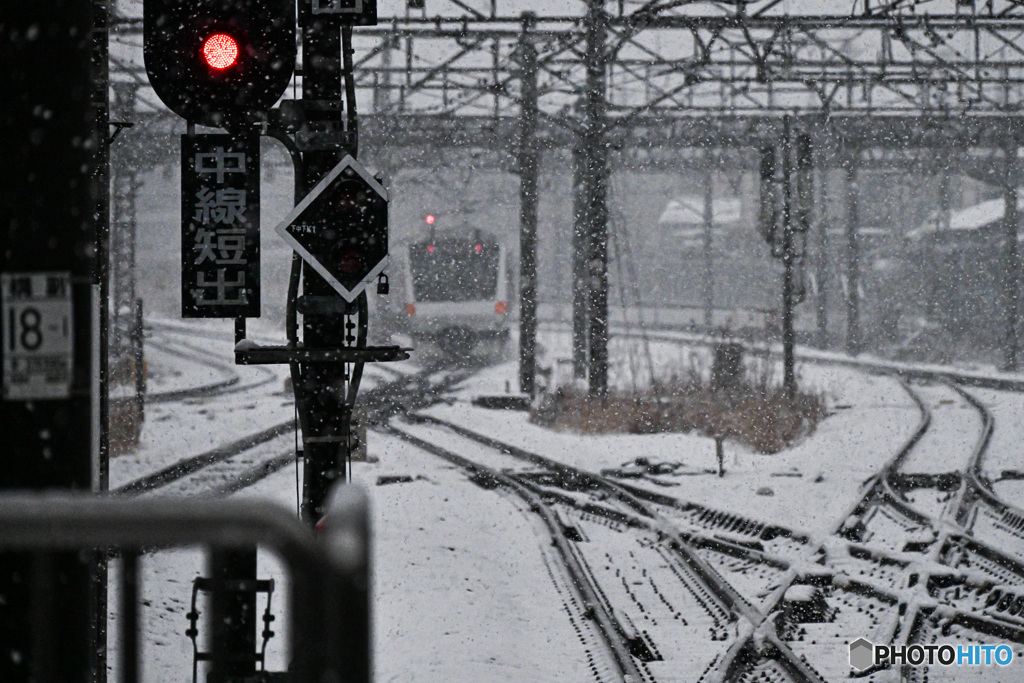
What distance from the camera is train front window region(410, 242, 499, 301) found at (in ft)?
79.9

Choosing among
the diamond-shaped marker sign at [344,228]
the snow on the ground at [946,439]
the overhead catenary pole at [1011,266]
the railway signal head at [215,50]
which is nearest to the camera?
the railway signal head at [215,50]

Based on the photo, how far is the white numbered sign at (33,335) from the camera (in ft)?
8.50

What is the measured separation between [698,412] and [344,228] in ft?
38.5

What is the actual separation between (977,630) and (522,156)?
14.4 meters

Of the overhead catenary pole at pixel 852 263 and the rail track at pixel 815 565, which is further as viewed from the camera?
the overhead catenary pole at pixel 852 263

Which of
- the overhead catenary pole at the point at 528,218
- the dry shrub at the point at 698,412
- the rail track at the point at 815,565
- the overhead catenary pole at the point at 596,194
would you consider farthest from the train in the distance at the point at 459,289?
the rail track at the point at 815,565

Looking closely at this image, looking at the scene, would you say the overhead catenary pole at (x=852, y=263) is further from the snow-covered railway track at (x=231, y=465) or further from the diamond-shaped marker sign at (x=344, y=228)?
the diamond-shaped marker sign at (x=344, y=228)

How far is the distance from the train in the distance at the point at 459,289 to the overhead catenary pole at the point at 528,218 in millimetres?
5102

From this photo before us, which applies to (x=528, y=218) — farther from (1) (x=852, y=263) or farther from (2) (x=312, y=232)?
(2) (x=312, y=232)

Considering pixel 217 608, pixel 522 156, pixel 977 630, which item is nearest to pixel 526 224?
pixel 522 156

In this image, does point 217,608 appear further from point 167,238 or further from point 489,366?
point 167,238

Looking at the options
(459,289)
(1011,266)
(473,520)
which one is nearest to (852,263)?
(1011,266)

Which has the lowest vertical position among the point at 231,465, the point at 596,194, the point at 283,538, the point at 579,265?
the point at 231,465

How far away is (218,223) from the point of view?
5227 millimetres
